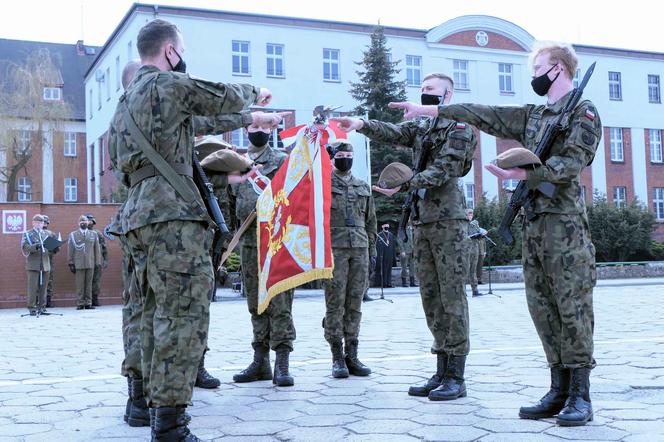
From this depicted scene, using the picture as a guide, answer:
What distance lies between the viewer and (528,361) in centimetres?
757

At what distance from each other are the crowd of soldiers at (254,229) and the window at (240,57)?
1314 inches

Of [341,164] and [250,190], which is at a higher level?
[341,164]

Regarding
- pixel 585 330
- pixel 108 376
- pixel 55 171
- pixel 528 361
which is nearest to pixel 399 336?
pixel 528 361

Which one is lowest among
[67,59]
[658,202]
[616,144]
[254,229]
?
[254,229]

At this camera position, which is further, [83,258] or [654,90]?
[654,90]

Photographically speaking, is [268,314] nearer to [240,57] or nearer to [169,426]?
[169,426]

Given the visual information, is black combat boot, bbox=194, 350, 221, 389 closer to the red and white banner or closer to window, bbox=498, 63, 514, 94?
the red and white banner

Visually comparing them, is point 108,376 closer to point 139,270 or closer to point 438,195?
point 139,270

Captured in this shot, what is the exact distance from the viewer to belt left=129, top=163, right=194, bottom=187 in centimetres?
444

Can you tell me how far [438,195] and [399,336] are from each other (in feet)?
15.2

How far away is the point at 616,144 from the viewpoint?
48250mm

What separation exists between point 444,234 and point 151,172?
2573 mm

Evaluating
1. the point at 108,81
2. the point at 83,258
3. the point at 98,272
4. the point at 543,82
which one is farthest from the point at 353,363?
the point at 108,81

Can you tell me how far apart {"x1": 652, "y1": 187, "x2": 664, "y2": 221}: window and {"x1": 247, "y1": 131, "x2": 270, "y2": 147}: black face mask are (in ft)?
153
